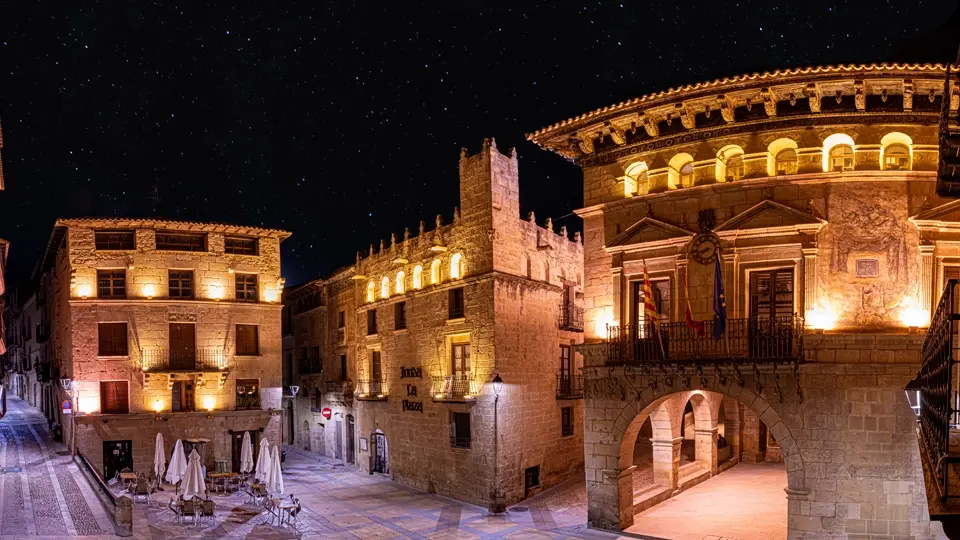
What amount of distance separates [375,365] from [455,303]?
8.76 m

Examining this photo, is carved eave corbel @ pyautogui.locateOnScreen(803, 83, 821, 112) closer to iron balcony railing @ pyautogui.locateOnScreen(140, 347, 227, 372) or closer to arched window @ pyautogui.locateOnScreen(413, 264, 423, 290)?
arched window @ pyautogui.locateOnScreen(413, 264, 423, 290)

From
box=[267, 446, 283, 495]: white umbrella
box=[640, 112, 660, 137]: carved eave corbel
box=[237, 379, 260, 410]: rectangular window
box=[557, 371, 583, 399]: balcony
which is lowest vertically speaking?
box=[267, 446, 283, 495]: white umbrella

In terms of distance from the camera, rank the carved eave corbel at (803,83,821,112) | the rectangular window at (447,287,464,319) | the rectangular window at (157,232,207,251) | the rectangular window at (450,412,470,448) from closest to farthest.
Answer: the carved eave corbel at (803,83,821,112) → the rectangular window at (450,412,470,448) → the rectangular window at (447,287,464,319) → the rectangular window at (157,232,207,251)

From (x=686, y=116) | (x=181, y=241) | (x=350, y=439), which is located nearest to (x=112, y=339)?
(x=181, y=241)

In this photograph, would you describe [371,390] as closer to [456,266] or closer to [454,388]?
[454,388]

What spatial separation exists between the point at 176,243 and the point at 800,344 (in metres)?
28.9

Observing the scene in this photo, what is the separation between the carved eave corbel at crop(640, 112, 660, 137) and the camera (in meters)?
20.9

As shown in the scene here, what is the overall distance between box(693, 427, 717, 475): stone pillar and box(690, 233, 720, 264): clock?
9.74 metres

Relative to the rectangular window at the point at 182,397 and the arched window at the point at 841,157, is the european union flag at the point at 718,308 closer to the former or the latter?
the arched window at the point at 841,157

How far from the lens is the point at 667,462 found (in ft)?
80.2

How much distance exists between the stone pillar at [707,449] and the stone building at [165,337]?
20.6m

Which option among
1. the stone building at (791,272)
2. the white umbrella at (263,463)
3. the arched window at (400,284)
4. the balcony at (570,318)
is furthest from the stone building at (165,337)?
the stone building at (791,272)

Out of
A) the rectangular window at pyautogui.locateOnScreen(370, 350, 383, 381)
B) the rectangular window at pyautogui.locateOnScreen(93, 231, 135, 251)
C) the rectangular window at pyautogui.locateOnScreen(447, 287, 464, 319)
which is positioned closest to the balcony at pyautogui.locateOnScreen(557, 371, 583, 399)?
the rectangular window at pyautogui.locateOnScreen(447, 287, 464, 319)

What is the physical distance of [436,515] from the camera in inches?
1022
